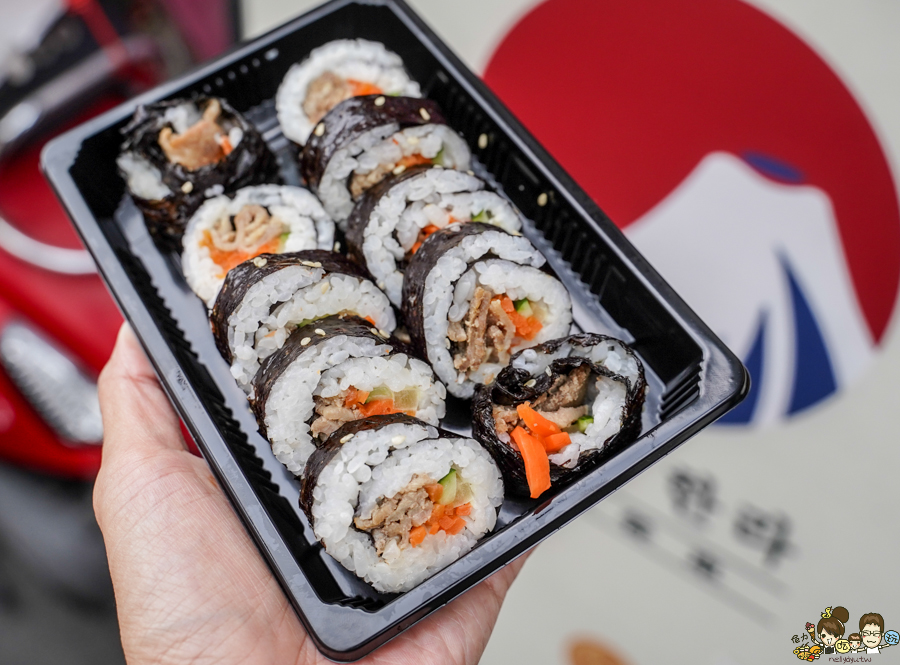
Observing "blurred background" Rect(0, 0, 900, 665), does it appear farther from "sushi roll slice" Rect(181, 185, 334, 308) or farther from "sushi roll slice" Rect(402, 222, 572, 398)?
"sushi roll slice" Rect(181, 185, 334, 308)

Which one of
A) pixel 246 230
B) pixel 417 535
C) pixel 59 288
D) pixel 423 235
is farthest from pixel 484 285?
pixel 59 288

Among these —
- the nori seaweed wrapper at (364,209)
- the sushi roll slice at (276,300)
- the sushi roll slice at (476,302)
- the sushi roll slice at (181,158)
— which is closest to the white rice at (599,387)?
the sushi roll slice at (476,302)

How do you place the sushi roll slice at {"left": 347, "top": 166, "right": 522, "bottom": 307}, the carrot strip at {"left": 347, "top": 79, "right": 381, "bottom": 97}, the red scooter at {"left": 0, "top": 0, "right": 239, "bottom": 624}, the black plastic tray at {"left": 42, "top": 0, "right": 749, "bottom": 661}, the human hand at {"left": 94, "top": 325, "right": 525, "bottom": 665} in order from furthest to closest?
the red scooter at {"left": 0, "top": 0, "right": 239, "bottom": 624}
the carrot strip at {"left": 347, "top": 79, "right": 381, "bottom": 97}
the sushi roll slice at {"left": 347, "top": 166, "right": 522, "bottom": 307}
the human hand at {"left": 94, "top": 325, "right": 525, "bottom": 665}
the black plastic tray at {"left": 42, "top": 0, "right": 749, "bottom": 661}

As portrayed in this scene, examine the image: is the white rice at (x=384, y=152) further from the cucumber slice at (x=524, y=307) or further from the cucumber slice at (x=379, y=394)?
the cucumber slice at (x=379, y=394)

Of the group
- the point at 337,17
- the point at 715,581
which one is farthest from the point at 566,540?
the point at 337,17

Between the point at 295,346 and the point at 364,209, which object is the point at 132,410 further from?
the point at 364,209

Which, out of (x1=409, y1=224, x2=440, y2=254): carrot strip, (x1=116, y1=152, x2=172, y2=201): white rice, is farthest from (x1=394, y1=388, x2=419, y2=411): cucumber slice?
(x1=116, y1=152, x2=172, y2=201): white rice

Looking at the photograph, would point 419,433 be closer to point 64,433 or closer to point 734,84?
point 734,84

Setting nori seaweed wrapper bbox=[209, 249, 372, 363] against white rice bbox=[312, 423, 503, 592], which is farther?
nori seaweed wrapper bbox=[209, 249, 372, 363]
